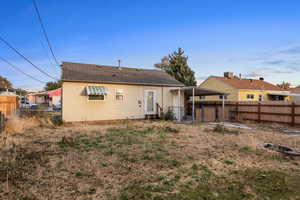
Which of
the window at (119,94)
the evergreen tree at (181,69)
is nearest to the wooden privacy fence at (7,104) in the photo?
the window at (119,94)

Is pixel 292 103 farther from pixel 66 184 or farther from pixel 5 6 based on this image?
pixel 5 6

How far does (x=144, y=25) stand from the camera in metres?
13.5

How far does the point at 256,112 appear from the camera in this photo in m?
12.5

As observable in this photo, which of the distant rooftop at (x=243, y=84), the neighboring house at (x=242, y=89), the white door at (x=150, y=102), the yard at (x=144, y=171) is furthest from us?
the distant rooftop at (x=243, y=84)

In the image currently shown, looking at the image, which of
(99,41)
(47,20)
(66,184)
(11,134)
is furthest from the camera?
(99,41)

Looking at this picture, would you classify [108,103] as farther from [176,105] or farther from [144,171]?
[144,171]

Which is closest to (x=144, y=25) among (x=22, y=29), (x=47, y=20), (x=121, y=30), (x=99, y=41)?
(x=121, y=30)

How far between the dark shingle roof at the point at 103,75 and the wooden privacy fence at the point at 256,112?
3.65 m

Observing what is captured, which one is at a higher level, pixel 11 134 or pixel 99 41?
→ pixel 99 41

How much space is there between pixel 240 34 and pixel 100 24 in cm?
1036

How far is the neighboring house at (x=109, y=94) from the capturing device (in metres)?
10.9

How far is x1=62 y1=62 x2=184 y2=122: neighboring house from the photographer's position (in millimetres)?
10906

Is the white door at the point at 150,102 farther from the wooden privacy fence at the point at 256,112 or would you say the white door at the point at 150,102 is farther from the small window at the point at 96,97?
the wooden privacy fence at the point at 256,112

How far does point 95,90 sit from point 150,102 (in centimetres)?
417
